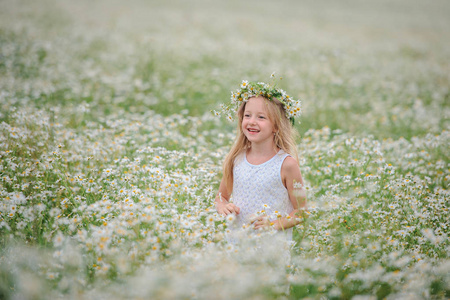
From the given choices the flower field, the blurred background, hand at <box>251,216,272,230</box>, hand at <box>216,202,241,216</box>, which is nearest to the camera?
the flower field

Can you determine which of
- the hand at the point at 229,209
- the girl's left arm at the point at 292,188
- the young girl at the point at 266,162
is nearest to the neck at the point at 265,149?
the young girl at the point at 266,162

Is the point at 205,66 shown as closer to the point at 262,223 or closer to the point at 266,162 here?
the point at 266,162

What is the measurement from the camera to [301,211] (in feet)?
12.3

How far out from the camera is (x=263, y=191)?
393cm

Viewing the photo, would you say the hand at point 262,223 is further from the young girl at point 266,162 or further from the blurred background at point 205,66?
the blurred background at point 205,66

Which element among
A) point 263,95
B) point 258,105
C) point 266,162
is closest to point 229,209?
point 266,162

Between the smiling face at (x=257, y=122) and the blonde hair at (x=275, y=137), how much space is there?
0.05 m

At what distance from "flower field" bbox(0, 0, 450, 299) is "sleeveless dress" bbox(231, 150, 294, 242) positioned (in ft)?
1.21

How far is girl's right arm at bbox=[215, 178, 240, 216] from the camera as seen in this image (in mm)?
3821

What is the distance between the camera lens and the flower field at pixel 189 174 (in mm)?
2951

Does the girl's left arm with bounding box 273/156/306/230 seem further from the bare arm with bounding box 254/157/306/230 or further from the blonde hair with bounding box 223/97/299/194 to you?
the blonde hair with bounding box 223/97/299/194

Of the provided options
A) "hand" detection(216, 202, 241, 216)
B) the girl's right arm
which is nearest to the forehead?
the girl's right arm

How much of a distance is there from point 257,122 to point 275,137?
13.9 inches

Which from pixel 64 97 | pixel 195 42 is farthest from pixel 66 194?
pixel 195 42
